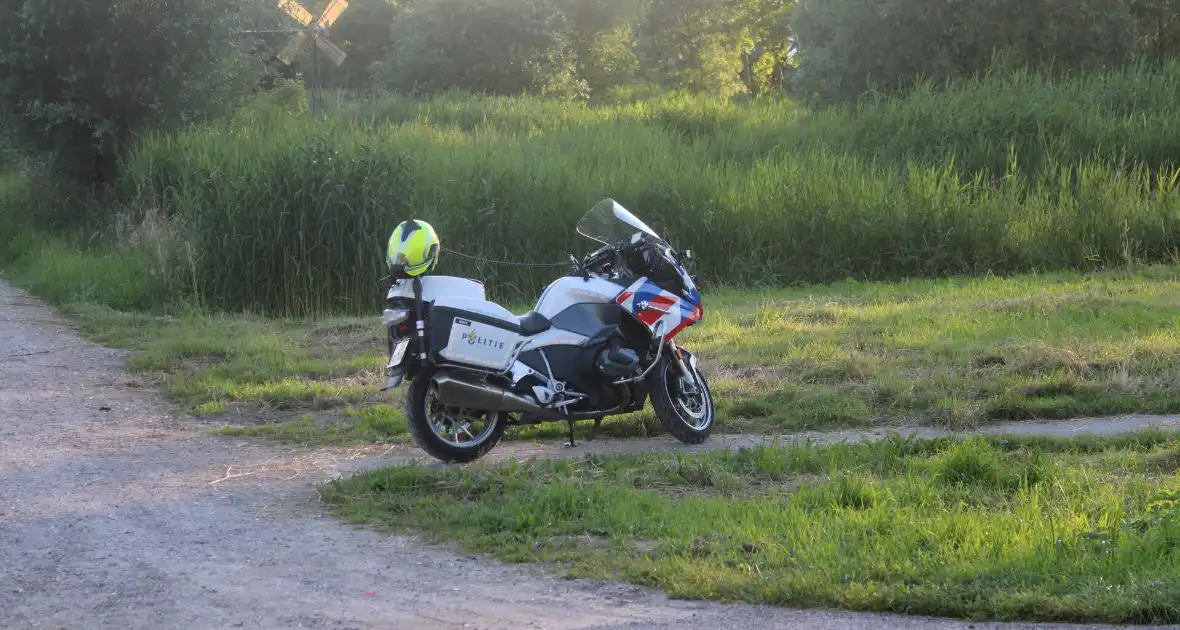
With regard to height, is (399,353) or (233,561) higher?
(399,353)

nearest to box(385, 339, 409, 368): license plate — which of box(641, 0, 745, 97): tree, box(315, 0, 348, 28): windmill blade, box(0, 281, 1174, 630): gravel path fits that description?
box(0, 281, 1174, 630): gravel path

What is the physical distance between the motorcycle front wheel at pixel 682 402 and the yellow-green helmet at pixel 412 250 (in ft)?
5.20

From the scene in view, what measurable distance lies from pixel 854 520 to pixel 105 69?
670 inches

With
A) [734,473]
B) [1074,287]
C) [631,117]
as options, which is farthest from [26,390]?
[631,117]

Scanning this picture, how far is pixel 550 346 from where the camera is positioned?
7895mm

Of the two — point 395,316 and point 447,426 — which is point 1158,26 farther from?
point 395,316

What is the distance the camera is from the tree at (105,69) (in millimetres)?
19641

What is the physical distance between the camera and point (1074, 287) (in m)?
13.2

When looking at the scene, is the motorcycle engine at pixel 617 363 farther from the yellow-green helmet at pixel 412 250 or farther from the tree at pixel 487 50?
the tree at pixel 487 50

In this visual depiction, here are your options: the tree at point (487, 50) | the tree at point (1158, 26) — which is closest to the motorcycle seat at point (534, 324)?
the tree at point (1158, 26)

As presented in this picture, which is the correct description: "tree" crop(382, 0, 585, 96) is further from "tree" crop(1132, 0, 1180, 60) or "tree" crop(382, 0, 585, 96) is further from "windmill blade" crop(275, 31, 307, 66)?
"tree" crop(1132, 0, 1180, 60)

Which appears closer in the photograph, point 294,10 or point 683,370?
point 683,370

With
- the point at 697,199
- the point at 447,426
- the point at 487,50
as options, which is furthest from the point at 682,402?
the point at 487,50

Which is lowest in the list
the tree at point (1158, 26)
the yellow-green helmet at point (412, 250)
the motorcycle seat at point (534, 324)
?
the motorcycle seat at point (534, 324)
